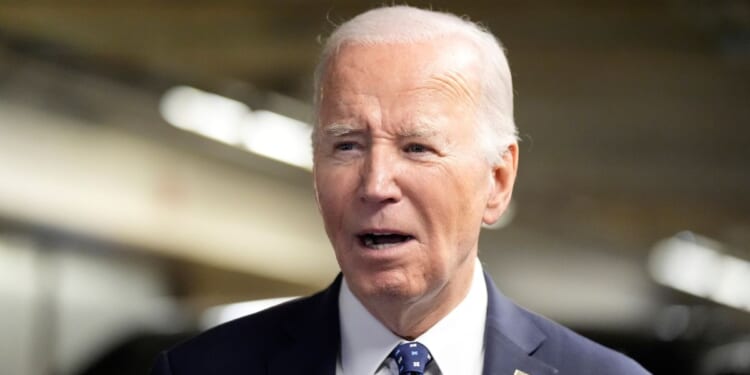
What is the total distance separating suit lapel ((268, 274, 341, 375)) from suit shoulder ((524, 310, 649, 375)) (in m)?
0.36

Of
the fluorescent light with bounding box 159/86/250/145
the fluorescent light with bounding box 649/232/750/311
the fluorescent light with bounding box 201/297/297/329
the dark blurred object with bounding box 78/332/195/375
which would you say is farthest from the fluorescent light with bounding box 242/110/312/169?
the fluorescent light with bounding box 649/232/750/311

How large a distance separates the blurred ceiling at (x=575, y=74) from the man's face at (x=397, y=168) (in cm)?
542

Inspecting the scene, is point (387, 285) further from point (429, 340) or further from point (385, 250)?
point (429, 340)

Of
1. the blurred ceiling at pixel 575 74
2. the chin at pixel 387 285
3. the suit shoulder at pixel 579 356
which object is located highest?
the blurred ceiling at pixel 575 74

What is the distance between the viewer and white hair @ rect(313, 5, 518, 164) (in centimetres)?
290

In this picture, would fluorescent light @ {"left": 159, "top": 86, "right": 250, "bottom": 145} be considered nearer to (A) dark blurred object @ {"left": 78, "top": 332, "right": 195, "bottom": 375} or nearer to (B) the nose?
(A) dark blurred object @ {"left": 78, "top": 332, "right": 195, "bottom": 375}

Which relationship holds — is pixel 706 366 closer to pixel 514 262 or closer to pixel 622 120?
pixel 514 262

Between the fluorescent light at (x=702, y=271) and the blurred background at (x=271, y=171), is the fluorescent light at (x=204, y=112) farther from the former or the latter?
the fluorescent light at (x=702, y=271)

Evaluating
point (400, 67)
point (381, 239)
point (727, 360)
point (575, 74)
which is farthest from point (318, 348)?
point (575, 74)

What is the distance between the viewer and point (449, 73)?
114 inches

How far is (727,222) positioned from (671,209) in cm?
79

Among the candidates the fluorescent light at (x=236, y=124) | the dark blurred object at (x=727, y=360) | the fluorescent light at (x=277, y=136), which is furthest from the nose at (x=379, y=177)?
the dark blurred object at (x=727, y=360)

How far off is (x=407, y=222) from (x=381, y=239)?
0.06 metres

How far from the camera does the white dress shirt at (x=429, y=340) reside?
2.91 metres
